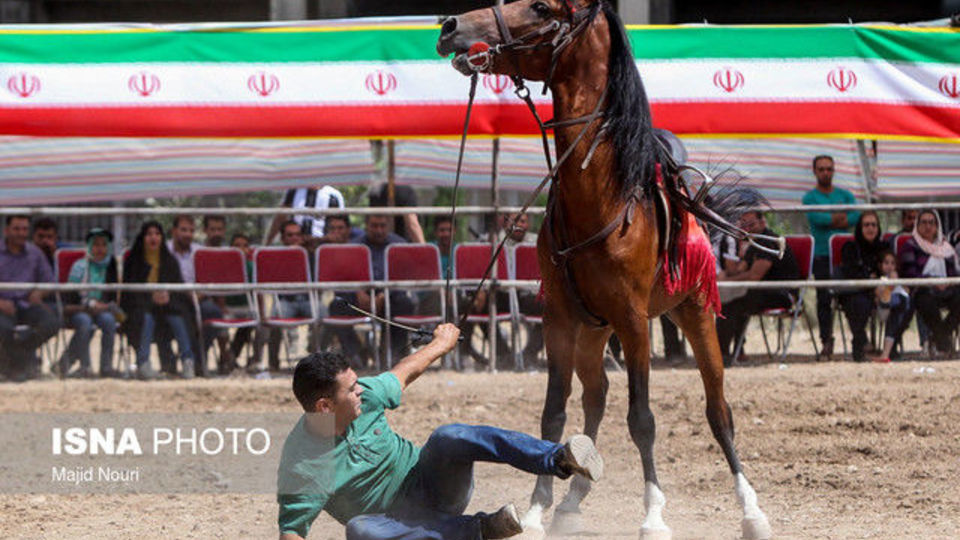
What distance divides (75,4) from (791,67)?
1008 cm

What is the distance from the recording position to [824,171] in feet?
42.4

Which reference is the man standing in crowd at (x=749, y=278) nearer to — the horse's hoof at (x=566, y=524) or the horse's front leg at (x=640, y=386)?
the horse's hoof at (x=566, y=524)

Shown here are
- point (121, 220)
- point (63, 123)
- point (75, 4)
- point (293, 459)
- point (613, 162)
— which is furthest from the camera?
point (121, 220)

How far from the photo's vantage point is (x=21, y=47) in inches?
460

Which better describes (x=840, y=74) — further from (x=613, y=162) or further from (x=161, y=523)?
(x=161, y=523)

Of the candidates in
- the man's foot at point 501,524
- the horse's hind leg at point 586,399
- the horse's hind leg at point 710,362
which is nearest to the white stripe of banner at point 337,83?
the horse's hind leg at point 710,362

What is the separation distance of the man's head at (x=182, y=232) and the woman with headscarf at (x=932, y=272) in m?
6.69

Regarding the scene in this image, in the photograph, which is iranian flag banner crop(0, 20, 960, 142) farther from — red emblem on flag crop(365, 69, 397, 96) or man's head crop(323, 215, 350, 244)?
man's head crop(323, 215, 350, 244)

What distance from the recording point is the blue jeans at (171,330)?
12375 mm

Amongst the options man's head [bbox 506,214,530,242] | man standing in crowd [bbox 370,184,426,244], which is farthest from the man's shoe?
man's head [bbox 506,214,530,242]

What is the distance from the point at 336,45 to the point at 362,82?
0.39 m

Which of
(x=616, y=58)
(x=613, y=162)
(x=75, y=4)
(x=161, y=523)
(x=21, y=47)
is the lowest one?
(x=161, y=523)

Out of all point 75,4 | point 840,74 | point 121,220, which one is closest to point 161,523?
point 840,74

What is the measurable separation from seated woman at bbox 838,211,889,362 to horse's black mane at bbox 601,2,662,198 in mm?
6583
